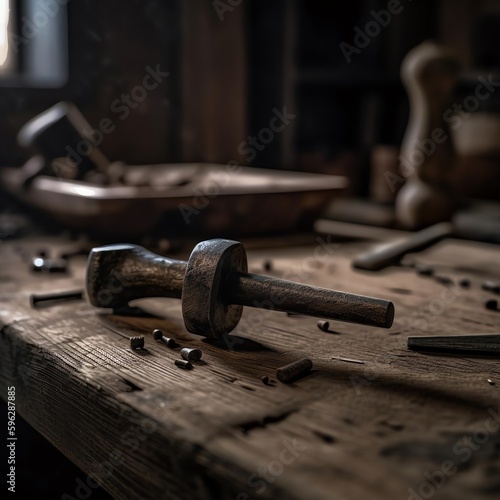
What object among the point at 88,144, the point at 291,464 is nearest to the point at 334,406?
Result: the point at 291,464

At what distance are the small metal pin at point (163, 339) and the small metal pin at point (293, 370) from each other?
0.17 metres

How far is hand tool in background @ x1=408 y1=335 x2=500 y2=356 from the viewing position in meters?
0.79

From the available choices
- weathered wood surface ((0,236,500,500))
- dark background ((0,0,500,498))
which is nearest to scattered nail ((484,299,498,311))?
weathered wood surface ((0,236,500,500))

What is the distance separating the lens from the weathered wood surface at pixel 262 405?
502mm

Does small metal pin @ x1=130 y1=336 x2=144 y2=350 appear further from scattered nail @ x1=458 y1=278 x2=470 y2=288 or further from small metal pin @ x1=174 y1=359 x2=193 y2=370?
scattered nail @ x1=458 y1=278 x2=470 y2=288

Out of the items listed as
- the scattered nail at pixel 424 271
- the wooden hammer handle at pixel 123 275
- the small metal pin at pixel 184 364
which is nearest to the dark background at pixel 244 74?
the scattered nail at pixel 424 271

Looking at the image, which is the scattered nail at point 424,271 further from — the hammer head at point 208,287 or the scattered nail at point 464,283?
the hammer head at point 208,287

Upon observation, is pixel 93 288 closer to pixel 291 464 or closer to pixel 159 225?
pixel 291 464

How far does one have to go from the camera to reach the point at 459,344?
2.62ft

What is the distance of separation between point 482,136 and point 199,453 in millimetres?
2034

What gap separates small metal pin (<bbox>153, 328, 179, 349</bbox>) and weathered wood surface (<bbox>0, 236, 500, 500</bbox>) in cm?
1

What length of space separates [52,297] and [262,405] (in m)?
0.52

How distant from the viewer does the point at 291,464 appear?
1.66 ft

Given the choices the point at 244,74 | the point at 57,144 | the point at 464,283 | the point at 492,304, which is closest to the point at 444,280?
the point at 464,283
